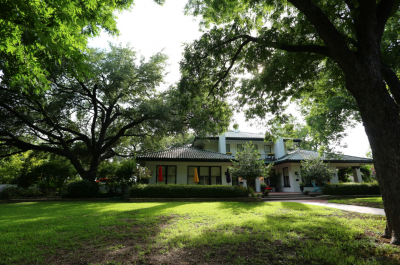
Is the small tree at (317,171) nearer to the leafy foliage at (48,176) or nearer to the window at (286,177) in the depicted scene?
the window at (286,177)

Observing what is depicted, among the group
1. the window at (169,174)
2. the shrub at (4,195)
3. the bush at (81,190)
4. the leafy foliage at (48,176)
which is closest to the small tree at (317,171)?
the window at (169,174)

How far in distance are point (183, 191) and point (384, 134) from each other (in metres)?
12.3

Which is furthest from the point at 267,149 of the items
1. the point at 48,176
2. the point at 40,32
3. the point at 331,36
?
the point at 40,32

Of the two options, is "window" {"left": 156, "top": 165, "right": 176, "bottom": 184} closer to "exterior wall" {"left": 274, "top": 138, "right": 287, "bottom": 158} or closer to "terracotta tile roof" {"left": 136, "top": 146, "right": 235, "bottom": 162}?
"terracotta tile roof" {"left": 136, "top": 146, "right": 235, "bottom": 162}

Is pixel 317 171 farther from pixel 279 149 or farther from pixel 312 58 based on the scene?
pixel 312 58

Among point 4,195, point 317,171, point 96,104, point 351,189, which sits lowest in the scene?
point 4,195

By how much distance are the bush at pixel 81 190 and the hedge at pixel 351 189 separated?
762 inches

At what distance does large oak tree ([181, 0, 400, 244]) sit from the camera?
4062 millimetres

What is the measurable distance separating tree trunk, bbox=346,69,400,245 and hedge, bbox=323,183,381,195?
46.2 feet

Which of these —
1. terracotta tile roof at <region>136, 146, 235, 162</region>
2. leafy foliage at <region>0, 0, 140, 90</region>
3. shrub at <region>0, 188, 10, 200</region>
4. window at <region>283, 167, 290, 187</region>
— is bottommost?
shrub at <region>0, 188, 10, 200</region>

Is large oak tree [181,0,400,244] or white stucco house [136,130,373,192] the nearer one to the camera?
large oak tree [181,0,400,244]

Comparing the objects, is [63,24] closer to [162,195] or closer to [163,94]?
[162,195]

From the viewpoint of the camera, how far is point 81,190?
51.4ft

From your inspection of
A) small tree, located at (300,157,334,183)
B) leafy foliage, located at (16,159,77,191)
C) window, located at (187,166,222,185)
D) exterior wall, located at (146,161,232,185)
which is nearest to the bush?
leafy foliage, located at (16,159,77,191)
